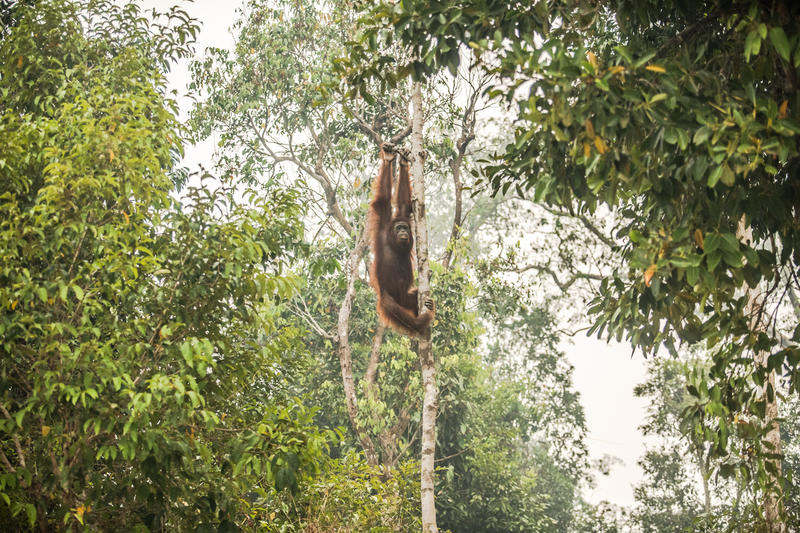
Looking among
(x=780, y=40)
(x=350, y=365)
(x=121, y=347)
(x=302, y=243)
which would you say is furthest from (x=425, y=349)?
(x=350, y=365)

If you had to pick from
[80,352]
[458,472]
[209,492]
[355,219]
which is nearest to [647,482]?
[458,472]

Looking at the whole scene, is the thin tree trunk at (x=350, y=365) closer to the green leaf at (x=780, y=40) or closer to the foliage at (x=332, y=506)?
the foliage at (x=332, y=506)

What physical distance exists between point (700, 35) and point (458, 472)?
8.27 meters

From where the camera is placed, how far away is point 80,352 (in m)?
3.08

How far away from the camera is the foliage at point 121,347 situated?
3.09 metres

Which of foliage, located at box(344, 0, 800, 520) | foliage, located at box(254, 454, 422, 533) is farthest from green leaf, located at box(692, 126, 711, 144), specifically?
foliage, located at box(254, 454, 422, 533)

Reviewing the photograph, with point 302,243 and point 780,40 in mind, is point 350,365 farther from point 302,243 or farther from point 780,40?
point 780,40

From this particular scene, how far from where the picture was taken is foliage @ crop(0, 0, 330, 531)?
3.09 m

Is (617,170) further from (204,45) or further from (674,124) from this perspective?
(204,45)

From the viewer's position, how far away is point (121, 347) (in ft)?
10.7

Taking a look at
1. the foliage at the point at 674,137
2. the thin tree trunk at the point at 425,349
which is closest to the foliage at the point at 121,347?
the thin tree trunk at the point at 425,349

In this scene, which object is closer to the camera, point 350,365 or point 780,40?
point 780,40

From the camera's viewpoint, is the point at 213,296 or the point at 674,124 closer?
the point at 674,124

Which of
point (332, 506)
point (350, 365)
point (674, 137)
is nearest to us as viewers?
point (674, 137)
